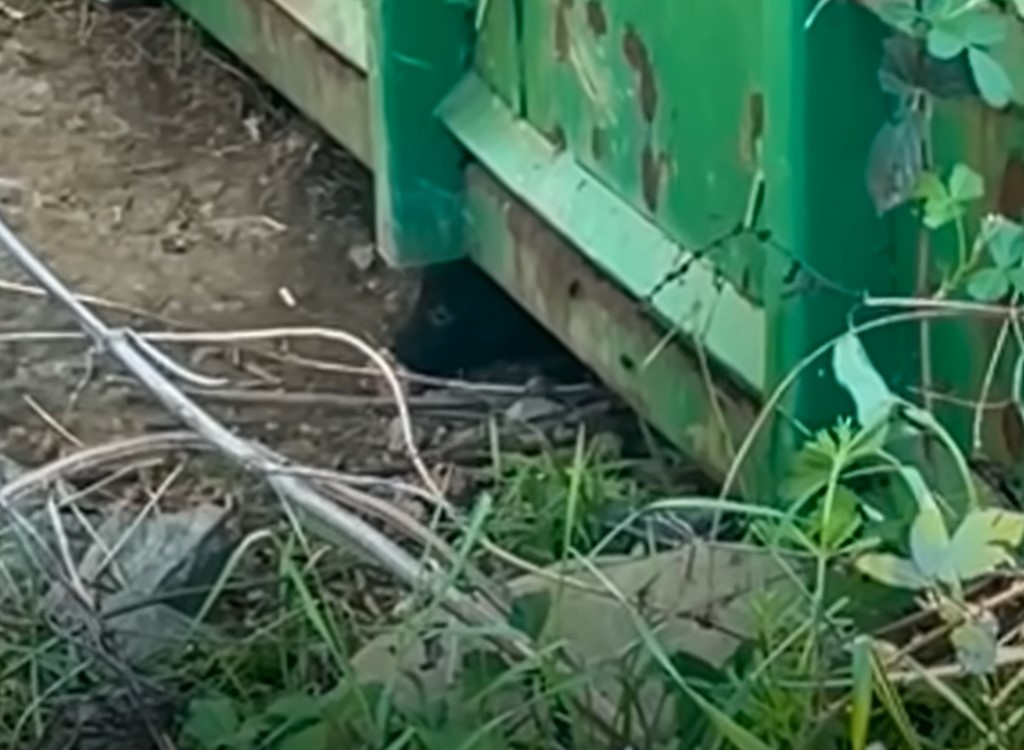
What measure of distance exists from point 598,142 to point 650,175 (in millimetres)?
127

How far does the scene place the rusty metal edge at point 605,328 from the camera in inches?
109

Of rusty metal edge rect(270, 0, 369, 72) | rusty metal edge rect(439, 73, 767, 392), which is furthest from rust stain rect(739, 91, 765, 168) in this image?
rusty metal edge rect(270, 0, 369, 72)

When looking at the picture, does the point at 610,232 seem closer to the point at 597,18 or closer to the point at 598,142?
the point at 598,142

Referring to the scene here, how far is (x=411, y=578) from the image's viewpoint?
2.51m

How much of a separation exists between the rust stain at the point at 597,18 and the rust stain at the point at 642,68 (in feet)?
0.15

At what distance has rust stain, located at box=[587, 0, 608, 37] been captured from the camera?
2.84 metres

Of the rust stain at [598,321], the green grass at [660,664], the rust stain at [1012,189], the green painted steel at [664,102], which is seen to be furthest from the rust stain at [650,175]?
the rust stain at [1012,189]

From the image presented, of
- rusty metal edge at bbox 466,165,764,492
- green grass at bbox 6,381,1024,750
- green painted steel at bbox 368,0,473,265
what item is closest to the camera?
green grass at bbox 6,381,1024,750

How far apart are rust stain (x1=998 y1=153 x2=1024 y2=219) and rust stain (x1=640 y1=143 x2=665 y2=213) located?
1.78ft

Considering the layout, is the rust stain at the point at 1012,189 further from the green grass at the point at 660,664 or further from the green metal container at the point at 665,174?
the green grass at the point at 660,664

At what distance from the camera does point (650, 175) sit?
111 inches

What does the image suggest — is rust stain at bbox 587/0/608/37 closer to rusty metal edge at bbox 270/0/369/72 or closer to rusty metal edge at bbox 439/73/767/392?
rusty metal edge at bbox 439/73/767/392

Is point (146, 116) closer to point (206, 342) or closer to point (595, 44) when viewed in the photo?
point (206, 342)

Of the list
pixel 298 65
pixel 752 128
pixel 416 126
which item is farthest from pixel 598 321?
pixel 298 65
